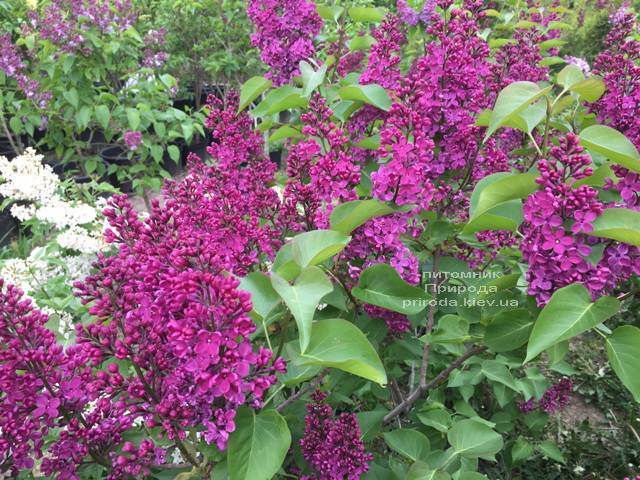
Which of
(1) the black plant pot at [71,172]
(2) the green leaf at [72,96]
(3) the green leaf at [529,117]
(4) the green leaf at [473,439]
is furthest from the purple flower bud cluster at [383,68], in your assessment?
(1) the black plant pot at [71,172]

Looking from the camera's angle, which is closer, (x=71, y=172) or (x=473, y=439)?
(x=473, y=439)

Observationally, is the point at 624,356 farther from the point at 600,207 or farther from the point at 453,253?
the point at 453,253

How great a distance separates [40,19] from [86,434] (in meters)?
4.80

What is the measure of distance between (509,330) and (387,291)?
1.05ft

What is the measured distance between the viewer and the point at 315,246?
105cm

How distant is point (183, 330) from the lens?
0.85m

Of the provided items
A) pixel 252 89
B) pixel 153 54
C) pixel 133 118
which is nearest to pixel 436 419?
pixel 252 89

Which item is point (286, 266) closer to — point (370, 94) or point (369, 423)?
point (370, 94)

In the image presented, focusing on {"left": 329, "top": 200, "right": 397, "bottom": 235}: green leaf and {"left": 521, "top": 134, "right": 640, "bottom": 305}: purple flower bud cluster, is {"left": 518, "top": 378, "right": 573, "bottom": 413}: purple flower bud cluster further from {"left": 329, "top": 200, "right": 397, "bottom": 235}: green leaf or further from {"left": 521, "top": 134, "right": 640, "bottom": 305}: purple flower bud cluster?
{"left": 329, "top": 200, "right": 397, "bottom": 235}: green leaf

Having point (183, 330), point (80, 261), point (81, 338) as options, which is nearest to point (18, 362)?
point (81, 338)

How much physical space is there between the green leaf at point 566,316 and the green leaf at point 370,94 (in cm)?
72

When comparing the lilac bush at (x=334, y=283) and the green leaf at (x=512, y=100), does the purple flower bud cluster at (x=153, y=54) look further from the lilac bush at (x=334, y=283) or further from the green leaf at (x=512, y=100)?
the green leaf at (x=512, y=100)

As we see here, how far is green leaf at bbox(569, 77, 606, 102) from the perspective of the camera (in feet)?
4.15

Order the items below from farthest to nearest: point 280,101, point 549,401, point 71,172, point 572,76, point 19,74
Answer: point 71,172 < point 19,74 < point 549,401 < point 280,101 < point 572,76
